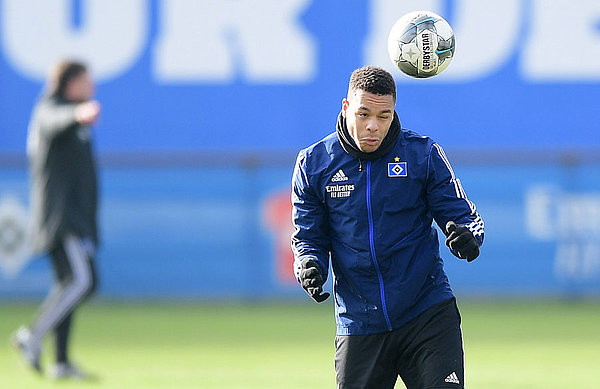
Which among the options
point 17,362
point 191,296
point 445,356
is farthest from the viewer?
point 191,296

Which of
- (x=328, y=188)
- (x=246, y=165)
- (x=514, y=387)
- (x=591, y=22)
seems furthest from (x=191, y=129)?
(x=328, y=188)

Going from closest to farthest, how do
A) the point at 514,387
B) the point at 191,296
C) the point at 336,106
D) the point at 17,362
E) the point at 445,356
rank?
the point at 445,356, the point at 514,387, the point at 17,362, the point at 191,296, the point at 336,106

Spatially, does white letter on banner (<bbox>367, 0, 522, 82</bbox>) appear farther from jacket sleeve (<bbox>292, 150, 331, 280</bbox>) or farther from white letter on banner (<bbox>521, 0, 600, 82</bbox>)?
jacket sleeve (<bbox>292, 150, 331, 280</bbox>)

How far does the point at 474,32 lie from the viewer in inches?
668

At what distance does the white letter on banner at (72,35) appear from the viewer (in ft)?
54.5

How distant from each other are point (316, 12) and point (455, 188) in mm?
11229

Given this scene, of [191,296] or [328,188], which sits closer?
[328,188]

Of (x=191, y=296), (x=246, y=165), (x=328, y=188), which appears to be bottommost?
(x=191, y=296)

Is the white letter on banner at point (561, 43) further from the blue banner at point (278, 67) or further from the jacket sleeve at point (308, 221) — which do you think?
the jacket sleeve at point (308, 221)

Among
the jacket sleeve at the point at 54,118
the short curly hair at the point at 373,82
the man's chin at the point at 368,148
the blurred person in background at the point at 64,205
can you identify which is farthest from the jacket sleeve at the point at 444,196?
the blurred person in background at the point at 64,205

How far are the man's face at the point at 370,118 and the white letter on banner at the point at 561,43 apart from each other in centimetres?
1137

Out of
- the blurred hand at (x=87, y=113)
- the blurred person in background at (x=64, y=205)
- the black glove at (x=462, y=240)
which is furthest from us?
the blurred person in background at (x=64, y=205)

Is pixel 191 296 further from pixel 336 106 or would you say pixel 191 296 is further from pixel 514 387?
pixel 514 387

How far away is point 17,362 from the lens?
10.8m
